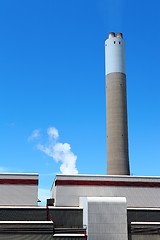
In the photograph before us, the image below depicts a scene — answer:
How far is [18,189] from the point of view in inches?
2020

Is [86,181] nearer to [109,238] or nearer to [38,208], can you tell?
[38,208]

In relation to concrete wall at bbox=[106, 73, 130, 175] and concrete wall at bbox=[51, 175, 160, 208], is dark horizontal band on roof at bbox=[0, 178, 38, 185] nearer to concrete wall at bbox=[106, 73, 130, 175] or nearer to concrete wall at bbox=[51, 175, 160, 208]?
concrete wall at bbox=[51, 175, 160, 208]

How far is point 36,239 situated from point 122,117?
32.6 metres

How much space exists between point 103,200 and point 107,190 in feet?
39.6

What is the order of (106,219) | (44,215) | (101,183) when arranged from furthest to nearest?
A: (101,183) → (44,215) → (106,219)

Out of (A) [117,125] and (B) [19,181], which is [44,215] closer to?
(B) [19,181]

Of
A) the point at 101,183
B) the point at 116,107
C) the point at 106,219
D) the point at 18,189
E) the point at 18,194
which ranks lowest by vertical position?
the point at 106,219

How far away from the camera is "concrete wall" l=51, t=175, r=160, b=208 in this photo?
51.3 m

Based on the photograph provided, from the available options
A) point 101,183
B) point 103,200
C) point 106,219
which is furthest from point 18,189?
point 106,219

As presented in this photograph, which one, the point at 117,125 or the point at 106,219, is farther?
the point at 117,125

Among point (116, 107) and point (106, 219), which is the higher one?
point (116, 107)

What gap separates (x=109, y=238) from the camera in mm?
38938

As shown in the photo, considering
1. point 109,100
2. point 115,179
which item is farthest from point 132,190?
point 109,100

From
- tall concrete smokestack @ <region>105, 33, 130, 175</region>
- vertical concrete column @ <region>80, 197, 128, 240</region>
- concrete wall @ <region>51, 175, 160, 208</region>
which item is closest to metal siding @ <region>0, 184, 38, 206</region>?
concrete wall @ <region>51, 175, 160, 208</region>
